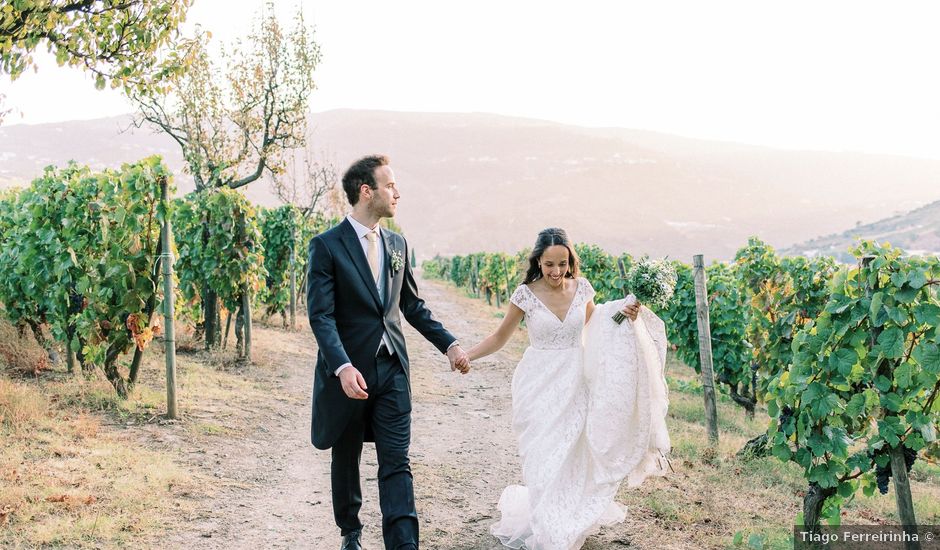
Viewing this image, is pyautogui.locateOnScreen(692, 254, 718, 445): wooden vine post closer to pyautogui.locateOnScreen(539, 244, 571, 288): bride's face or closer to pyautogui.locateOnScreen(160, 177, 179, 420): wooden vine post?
pyautogui.locateOnScreen(539, 244, 571, 288): bride's face

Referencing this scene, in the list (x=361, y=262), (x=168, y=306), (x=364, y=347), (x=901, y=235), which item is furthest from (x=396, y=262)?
(x=901, y=235)

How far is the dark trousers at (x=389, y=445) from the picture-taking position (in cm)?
334

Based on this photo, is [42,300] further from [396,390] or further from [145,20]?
[396,390]

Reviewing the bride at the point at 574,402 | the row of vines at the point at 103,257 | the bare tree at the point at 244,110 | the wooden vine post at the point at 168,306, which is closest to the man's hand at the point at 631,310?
the bride at the point at 574,402

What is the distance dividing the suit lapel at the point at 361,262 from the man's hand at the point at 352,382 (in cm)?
42

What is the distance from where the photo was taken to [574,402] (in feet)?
13.4

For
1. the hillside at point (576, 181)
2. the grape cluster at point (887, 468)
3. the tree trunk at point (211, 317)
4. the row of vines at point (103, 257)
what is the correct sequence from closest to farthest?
the grape cluster at point (887, 468) < the row of vines at point (103, 257) < the tree trunk at point (211, 317) < the hillside at point (576, 181)

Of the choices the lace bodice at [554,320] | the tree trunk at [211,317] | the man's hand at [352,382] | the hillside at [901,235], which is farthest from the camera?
the hillside at [901,235]

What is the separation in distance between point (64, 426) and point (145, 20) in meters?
3.40

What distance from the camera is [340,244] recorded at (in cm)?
345

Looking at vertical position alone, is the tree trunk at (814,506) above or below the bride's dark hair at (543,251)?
below

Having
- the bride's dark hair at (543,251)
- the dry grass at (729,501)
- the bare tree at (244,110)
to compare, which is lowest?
the dry grass at (729,501)

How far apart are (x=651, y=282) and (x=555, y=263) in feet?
1.86

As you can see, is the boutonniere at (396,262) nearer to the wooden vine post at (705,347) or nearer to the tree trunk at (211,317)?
the wooden vine post at (705,347)
